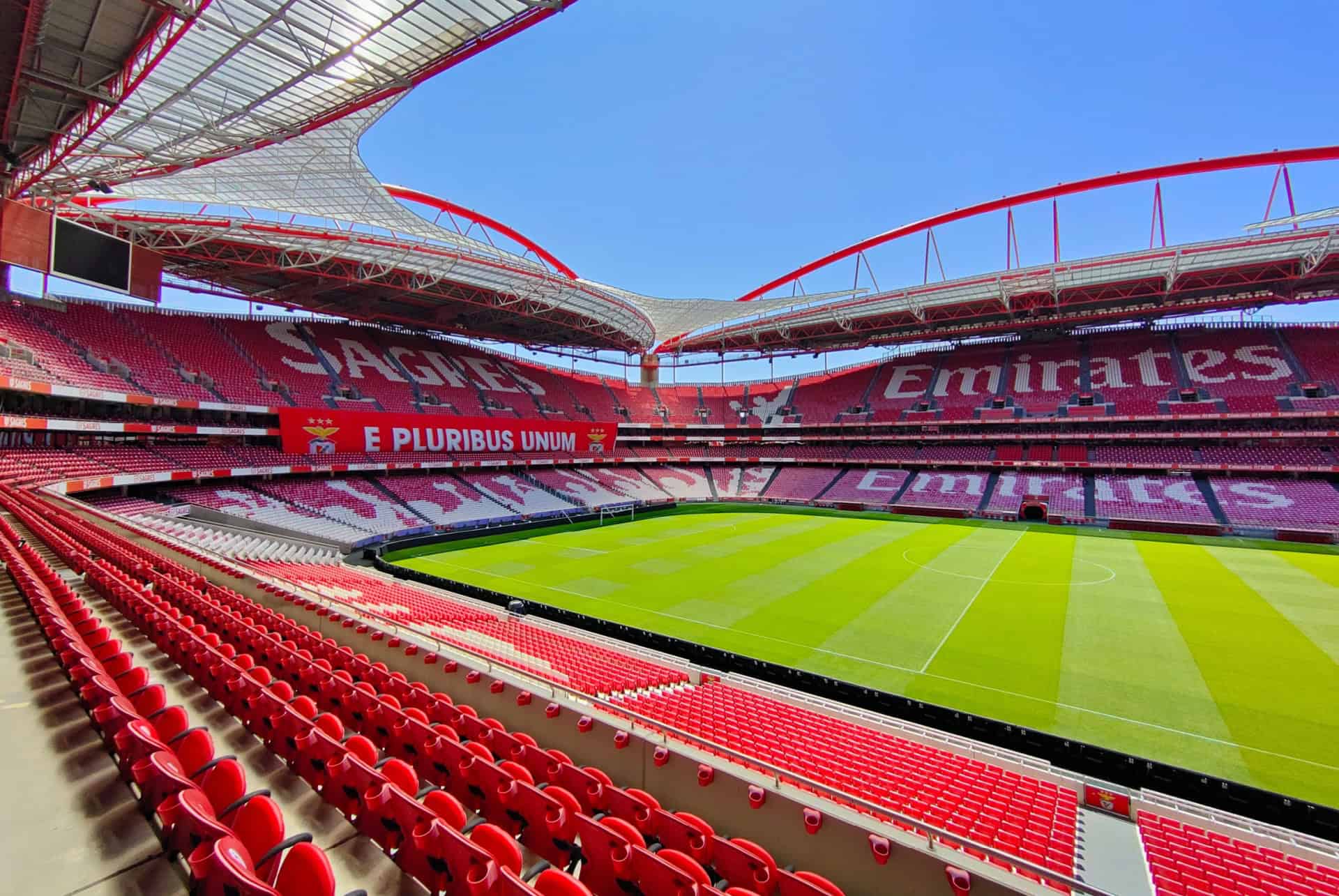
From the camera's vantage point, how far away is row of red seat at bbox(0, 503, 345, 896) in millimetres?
2393

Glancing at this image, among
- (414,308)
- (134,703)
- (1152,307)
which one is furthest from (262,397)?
(1152,307)

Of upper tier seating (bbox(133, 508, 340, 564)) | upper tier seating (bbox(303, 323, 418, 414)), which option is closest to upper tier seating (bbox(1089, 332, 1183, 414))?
upper tier seating (bbox(133, 508, 340, 564))

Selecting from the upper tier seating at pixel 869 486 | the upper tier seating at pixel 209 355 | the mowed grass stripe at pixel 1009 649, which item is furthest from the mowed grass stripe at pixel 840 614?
the upper tier seating at pixel 209 355

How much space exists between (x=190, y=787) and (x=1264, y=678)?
763 inches

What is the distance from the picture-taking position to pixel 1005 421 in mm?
42062

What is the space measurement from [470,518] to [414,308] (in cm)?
1643

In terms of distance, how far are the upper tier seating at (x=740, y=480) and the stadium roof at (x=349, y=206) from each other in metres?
11.0

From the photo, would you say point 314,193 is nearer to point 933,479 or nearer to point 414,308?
point 414,308

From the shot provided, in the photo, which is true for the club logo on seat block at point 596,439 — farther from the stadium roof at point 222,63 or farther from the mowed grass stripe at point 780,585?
the stadium roof at point 222,63

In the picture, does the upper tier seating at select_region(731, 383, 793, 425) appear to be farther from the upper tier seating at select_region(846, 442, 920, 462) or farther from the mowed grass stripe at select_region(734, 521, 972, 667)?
the mowed grass stripe at select_region(734, 521, 972, 667)

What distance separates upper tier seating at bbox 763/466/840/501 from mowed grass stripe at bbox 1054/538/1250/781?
82.9 ft

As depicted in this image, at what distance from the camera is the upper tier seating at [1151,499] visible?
32562mm

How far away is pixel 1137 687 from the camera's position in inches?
504

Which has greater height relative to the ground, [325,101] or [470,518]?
[325,101]
